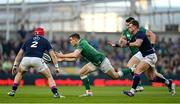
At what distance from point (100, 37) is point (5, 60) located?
914cm

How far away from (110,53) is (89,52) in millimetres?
19373

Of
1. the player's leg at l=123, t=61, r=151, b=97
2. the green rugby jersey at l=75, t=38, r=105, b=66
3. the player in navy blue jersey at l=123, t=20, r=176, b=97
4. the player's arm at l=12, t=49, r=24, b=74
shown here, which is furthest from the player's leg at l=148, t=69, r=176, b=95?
the player's arm at l=12, t=49, r=24, b=74

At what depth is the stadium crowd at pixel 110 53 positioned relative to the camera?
40750 mm

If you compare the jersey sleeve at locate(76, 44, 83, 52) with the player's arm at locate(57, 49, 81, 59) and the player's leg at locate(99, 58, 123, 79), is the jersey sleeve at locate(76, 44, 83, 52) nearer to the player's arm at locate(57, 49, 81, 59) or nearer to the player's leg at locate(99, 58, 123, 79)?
the player's arm at locate(57, 49, 81, 59)

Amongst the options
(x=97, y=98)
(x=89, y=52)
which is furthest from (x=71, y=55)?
(x=97, y=98)

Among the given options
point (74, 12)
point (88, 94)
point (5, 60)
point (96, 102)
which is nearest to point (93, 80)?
point (5, 60)

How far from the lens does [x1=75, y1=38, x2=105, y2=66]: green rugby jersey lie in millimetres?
23013

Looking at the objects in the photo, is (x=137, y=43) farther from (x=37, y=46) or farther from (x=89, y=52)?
(x=37, y=46)

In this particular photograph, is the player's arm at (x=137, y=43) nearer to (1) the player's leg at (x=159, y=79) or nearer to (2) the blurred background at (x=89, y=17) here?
(1) the player's leg at (x=159, y=79)

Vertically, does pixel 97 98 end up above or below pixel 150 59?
below

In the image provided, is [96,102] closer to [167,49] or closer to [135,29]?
[135,29]

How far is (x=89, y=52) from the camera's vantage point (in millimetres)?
23297

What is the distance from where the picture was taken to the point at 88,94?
77.4ft

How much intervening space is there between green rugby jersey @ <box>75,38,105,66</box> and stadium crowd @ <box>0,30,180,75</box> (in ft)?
56.0
